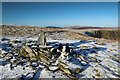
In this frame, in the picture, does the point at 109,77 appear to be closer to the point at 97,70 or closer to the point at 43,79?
the point at 97,70

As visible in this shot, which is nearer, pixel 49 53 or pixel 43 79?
pixel 43 79

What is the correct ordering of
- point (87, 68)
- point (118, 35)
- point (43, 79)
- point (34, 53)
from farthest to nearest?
point (118, 35)
point (34, 53)
point (87, 68)
point (43, 79)

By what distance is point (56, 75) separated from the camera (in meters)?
7.58

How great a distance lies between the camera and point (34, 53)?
11.0m

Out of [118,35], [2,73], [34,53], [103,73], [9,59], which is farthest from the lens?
[118,35]

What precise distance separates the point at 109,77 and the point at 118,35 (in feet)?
219

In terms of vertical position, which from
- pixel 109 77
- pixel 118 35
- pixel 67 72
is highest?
pixel 118 35

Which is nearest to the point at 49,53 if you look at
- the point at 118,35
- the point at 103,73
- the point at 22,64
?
the point at 22,64

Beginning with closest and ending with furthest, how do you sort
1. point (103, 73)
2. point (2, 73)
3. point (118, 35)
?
point (2, 73), point (103, 73), point (118, 35)

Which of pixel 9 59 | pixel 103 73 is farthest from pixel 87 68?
pixel 9 59

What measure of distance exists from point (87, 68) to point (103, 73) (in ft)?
5.59

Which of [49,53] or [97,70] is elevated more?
[49,53]

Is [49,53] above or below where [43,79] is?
above

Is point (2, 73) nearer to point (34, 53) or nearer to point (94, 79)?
point (34, 53)
